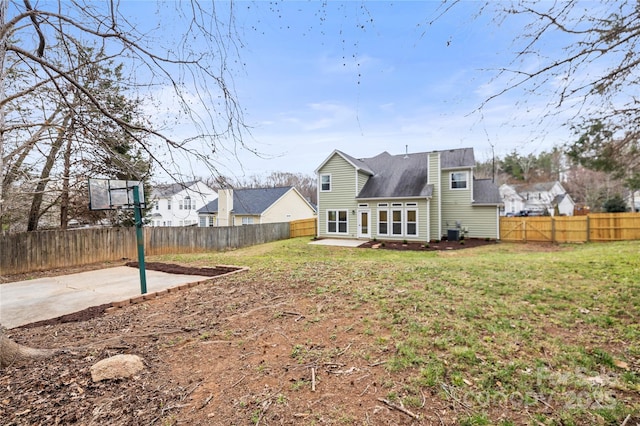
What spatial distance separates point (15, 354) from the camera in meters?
2.90

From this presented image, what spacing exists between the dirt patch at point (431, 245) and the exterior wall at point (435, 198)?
2.32ft

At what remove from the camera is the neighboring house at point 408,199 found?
52.6ft

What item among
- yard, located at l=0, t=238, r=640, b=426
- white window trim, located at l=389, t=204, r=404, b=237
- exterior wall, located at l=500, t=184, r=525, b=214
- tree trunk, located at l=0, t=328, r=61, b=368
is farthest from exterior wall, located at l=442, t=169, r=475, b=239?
exterior wall, located at l=500, t=184, r=525, b=214

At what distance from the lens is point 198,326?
371 centimetres

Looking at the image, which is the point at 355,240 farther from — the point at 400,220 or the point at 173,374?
the point at 173,374

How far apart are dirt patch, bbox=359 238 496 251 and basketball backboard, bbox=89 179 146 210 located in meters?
10.6

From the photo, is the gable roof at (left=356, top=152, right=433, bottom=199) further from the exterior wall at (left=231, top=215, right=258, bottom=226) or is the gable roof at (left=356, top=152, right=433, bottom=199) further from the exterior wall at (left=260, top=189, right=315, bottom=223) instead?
the exterior wall at (left=231, top=215, right=258, bottom=226)

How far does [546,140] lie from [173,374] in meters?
4.22

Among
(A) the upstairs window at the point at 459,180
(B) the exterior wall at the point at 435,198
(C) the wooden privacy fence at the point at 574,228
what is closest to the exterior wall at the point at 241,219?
(B) the exterior wall at the point at 435,198

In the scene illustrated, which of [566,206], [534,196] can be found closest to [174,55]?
[534,196]

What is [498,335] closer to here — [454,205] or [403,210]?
[403,210]

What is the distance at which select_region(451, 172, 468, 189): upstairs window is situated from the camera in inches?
647

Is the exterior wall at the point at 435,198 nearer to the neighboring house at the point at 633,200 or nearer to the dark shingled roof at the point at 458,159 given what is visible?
the dark shingled roof at the point at 458,159

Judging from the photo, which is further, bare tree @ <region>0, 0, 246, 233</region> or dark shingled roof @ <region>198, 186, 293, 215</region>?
dark shingled roof @ <region>198, 186, 293, 215</region>
